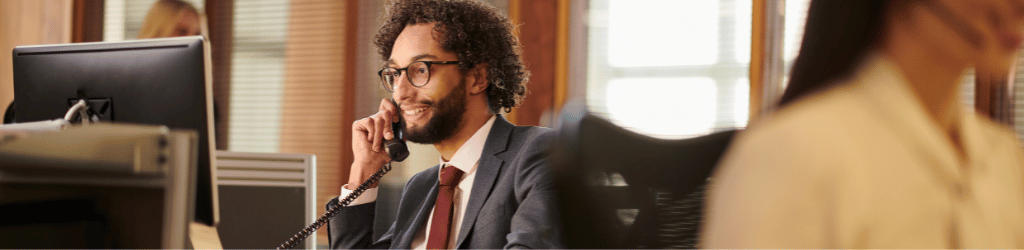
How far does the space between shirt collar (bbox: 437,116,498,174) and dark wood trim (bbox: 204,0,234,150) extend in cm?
270

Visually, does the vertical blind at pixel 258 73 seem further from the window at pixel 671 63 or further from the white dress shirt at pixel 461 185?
the white dress shirt at pixel 461 185

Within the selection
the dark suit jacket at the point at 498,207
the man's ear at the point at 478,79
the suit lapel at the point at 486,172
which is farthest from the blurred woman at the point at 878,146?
the man's ear at the point at 478,79

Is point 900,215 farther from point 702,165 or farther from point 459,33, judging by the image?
point 459,33

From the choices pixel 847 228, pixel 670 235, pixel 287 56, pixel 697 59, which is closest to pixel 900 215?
pixel 847 228

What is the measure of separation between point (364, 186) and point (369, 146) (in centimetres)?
13

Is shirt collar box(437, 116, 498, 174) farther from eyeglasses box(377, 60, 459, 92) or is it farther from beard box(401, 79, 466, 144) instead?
eyeglasses box(377, 60, 459, 92)

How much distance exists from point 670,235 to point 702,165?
129 millimetres

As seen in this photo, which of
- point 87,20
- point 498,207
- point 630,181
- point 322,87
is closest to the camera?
point 630,181

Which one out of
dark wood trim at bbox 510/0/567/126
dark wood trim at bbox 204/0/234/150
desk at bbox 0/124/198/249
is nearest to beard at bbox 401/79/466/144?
desk at bbox 0/124/198/249

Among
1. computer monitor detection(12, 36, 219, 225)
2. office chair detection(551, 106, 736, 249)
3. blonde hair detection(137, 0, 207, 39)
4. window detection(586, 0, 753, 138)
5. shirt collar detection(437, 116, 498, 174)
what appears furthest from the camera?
window detection(586, 0, 753, 138)

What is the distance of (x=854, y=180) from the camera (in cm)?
32

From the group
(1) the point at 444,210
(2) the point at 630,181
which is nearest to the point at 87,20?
(1) the point at 444,210

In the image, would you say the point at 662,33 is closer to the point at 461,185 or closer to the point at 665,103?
the point at 665,103

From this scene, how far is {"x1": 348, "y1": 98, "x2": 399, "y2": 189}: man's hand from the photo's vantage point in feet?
5.57
